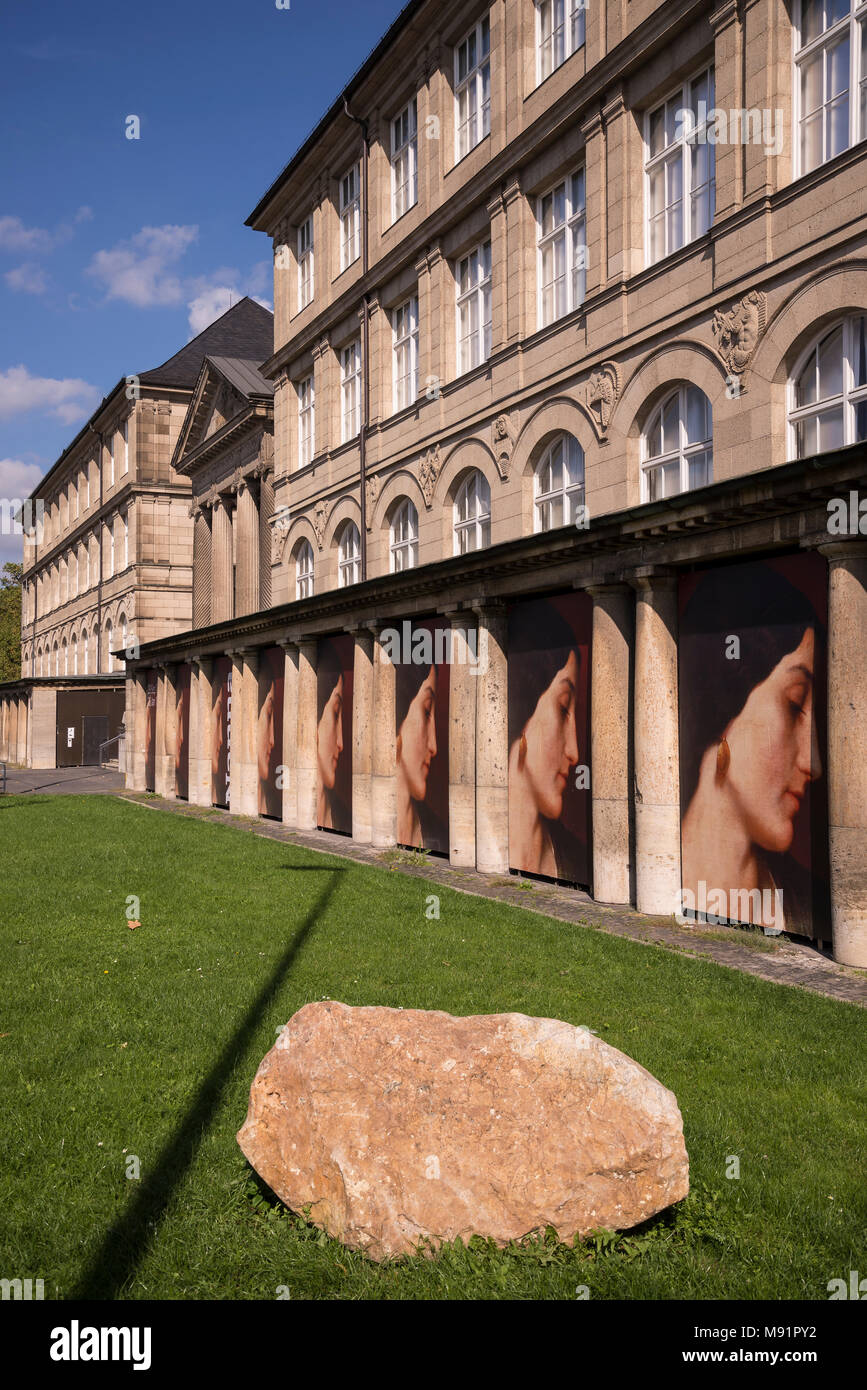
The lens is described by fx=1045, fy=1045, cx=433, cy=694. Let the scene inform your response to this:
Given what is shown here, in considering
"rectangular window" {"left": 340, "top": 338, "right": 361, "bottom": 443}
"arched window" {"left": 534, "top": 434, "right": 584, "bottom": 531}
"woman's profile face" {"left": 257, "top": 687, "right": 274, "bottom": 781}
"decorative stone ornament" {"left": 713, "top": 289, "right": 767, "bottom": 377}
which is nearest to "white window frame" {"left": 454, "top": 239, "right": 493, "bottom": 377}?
"arched window" {"left": 534, "top": 434, "right": 584, "bottom": 531}

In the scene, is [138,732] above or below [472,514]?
below

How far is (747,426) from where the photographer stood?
46.5 feet

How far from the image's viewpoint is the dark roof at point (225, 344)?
55.9 m

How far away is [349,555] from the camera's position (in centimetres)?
2853

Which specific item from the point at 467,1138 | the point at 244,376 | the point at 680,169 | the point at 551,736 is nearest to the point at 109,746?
the point at 244,376

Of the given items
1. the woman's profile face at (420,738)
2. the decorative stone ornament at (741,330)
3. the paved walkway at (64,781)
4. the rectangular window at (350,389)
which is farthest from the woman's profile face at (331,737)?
the paved walkway at (64,781)

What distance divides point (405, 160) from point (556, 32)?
6.87 m

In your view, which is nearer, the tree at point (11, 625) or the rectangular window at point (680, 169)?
the rectangular window at point (680, 169)

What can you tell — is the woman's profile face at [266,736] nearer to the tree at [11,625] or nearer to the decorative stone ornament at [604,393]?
the decorative stone ornament at [604,393]

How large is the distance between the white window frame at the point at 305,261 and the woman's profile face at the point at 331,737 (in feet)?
41.9

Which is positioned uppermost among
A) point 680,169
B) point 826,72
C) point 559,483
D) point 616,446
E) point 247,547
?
point 680,169

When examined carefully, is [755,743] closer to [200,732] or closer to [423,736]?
[423,736]
